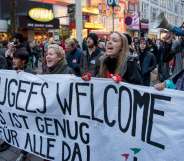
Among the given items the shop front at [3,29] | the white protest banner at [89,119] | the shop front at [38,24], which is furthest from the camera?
the shop front at [38,24]

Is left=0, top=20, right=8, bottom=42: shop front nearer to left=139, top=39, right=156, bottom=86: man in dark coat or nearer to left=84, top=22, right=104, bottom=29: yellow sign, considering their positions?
left=84, top=22, right=104, bottom=29: yellow sign

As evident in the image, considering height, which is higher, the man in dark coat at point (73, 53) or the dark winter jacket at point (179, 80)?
the dark winter jacket at point (179, 80)

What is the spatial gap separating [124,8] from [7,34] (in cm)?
2364

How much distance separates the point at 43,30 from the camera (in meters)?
34.8

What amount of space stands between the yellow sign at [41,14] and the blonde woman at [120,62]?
2843 cm

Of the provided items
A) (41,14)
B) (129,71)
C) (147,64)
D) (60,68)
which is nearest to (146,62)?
(147,64)

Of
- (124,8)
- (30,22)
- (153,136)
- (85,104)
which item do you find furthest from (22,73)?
(124,8)

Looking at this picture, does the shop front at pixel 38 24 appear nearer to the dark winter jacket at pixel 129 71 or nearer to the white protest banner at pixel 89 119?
the white protest banner at pixel 89 119

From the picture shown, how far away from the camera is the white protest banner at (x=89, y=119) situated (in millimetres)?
4117

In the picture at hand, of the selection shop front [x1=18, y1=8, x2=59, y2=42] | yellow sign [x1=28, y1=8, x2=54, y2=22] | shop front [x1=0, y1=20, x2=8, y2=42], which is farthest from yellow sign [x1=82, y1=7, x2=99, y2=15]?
shop front [x1=0, y1=20, x2=8, y2=42]

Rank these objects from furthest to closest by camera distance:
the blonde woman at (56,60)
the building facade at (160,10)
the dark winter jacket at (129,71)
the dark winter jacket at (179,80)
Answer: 1. the building facade at (160,10)
2. the blonde woman at (56,60)
3. the dark winter jacket at (129,71)
4. the dark winter jacket at (179,80)

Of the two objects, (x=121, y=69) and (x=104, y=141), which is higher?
(x=121, y=69)

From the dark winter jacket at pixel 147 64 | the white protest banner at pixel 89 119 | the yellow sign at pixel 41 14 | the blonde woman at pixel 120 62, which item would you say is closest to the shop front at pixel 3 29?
the yellow sign at pixel 41 14

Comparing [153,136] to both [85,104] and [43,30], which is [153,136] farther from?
[43,30]
